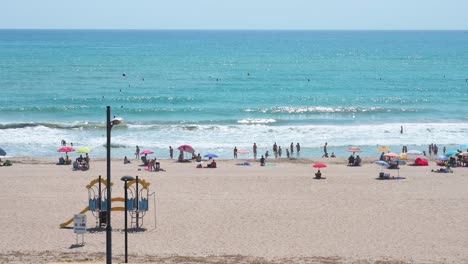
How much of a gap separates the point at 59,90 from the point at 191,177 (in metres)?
40.1

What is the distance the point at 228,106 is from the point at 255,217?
36279 mm

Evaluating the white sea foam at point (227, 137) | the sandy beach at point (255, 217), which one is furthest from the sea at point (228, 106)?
the sandy beach at point (255, 217)

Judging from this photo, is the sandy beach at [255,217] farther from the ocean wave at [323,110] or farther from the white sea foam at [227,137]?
the ocean wave at [323,110]

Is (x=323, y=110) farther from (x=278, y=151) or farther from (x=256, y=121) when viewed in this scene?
(x=278, y=151)

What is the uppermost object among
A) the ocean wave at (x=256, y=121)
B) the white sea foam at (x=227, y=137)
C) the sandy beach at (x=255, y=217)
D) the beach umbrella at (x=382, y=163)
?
the ocean wave at (x=256, y=121)

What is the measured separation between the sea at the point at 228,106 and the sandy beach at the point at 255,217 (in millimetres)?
9322

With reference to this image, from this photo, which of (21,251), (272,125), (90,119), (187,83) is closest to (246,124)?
(272,125)

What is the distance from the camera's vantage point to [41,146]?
140 ft

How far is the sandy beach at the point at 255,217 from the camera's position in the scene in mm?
19973

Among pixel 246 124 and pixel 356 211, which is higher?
pixel 246 124

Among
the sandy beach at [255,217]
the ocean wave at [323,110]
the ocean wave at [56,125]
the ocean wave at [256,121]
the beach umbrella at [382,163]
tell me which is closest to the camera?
the sandy beach at [255,217]

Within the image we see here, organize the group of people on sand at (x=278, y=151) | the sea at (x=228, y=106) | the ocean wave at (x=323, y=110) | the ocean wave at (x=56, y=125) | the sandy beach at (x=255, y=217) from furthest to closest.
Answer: the ocean wave at (x=323, y=110) < the ocean wave at (x=56, y=125) < the sea at (x=228, y=106) < the group of people on sand at (x=278, y=151) < the sandy beach at (x=255, y=217)

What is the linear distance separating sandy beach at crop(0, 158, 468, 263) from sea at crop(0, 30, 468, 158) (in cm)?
932

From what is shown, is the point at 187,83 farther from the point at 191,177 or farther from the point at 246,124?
the point at 191,177
